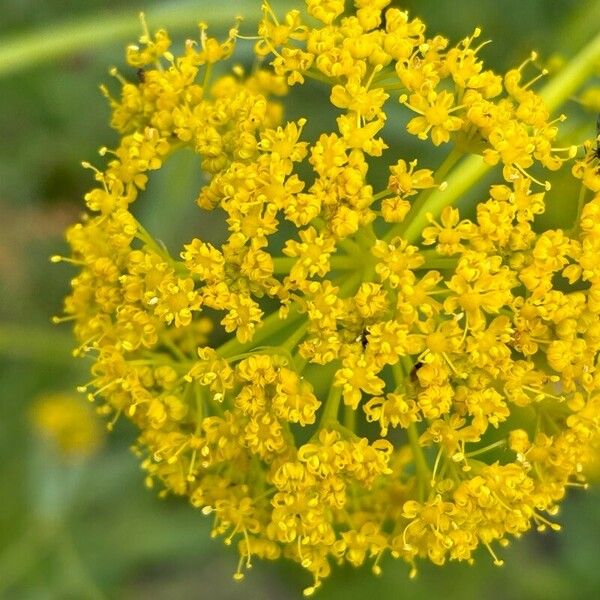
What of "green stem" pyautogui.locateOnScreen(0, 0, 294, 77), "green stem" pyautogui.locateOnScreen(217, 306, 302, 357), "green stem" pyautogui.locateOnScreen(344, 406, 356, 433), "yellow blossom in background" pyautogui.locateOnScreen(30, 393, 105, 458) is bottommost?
"green stem" pyautogui.locateOnScreen(344, 406, 356, 433)

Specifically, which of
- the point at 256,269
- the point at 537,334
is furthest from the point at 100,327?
the point at 537,334

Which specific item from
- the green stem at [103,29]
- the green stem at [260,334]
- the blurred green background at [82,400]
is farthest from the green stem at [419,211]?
the blurred green background at [82,400]

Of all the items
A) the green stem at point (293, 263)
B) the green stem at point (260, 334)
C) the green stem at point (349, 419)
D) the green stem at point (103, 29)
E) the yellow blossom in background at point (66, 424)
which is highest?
the green stem at point (103, 29)

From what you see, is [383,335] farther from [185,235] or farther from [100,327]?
[185,235]

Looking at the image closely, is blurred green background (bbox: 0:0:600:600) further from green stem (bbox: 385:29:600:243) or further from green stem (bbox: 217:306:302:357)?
green stem (bbox: 217:306:302:357)

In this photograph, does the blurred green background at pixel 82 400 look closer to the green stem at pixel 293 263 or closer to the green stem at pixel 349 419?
the green stem at pixel 293 263

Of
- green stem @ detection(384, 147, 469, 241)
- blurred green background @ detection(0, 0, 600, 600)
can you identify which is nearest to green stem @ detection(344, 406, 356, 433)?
green stem @ detection(384, 147, 469, 241)

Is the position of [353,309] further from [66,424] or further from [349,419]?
[66,424]
